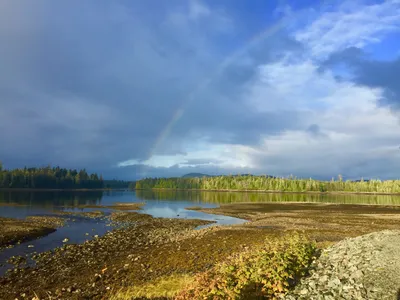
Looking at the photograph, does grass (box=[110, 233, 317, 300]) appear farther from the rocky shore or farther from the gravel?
the rocky shore

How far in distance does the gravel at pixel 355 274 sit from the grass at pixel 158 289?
256 inches

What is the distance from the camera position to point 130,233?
44031 mm

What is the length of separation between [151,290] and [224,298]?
7.10m

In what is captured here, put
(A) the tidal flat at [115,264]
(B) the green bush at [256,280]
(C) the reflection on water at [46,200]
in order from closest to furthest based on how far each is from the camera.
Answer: (B) the green bush at [256,280], (A) the tidal flat at [115,264], (C) the reflection on water at [46,200]

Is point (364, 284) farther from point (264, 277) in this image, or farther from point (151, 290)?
point (151, 290)

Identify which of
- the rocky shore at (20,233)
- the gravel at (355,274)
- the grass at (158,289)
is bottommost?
the rocky shore at (20,233)

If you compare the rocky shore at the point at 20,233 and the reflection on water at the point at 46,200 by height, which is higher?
the rocky shore at the point at 20,233

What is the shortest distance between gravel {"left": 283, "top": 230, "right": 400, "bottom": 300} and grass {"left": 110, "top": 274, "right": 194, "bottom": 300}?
6.50 metres

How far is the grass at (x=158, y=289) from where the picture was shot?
53.6ft

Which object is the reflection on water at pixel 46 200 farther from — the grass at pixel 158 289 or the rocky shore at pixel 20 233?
the grass at pixel 158 289

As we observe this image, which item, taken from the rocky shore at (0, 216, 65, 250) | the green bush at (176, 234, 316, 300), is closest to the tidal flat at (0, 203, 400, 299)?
the green bush at (176, 234, 316, 300)

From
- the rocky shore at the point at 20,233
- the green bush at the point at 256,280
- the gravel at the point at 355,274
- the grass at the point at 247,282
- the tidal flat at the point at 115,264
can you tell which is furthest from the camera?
the rocky shore at the point at 20,233

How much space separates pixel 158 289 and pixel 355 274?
1080cm

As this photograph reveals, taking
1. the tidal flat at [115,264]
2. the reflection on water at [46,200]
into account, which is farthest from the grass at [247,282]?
the reflection on water at [46,200]
